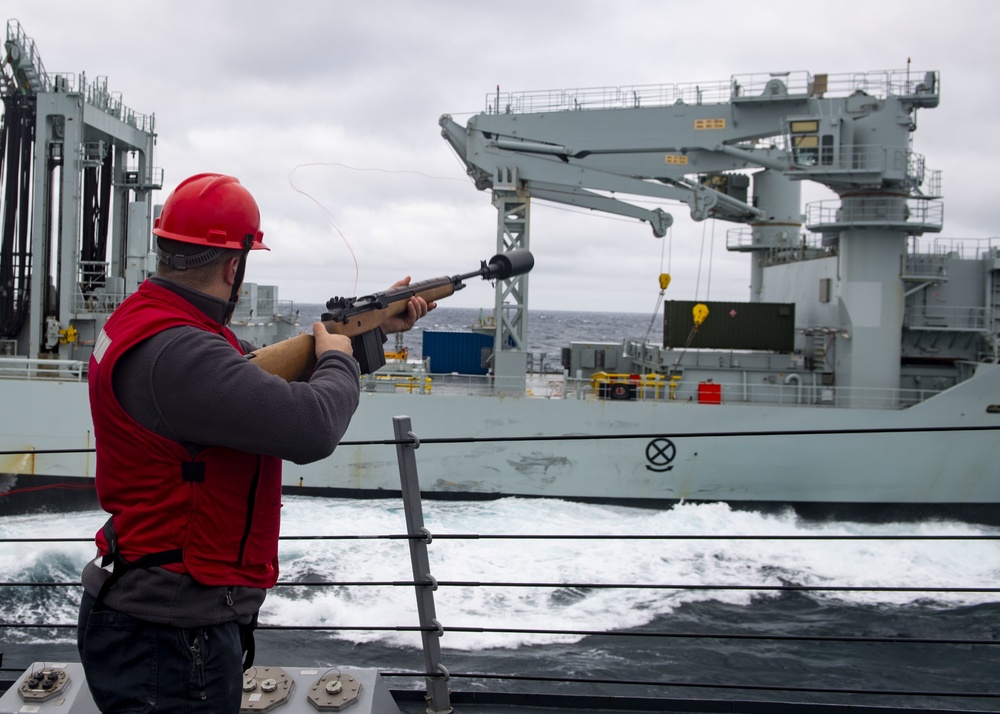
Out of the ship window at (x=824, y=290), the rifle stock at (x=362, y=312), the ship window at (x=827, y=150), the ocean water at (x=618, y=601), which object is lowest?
the ocean water at (x=618, y=601)

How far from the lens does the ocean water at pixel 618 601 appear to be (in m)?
8.36

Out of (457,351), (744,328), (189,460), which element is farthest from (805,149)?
(189,460)

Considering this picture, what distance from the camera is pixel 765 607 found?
1068 centimetres

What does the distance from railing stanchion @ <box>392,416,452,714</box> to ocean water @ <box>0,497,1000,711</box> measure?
4.19 meters

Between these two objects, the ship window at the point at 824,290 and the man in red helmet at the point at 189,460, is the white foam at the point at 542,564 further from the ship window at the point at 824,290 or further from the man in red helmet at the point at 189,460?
the man in red helmet at the point at 189,460

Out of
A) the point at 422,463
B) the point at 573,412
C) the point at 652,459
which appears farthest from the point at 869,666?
the point at 422,463

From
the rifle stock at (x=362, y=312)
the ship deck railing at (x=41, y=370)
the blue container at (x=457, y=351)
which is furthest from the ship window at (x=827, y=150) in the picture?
the rifle stock at (x=362, y=312)

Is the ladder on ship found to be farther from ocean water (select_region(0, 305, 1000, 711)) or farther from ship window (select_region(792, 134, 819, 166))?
ship window (select_region(792, 134, 819, 166))

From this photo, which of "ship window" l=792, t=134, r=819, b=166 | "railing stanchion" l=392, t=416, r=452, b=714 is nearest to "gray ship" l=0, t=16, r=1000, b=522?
"ship window" l=792, t=134, r=819, b=166

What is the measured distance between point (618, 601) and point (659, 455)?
3.45 m

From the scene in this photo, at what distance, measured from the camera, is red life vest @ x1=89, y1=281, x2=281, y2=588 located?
138 centimetres

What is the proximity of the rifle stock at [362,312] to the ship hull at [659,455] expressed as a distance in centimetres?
1089

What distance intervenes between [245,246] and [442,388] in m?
13.1

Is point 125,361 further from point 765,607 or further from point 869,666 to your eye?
point 765,607
